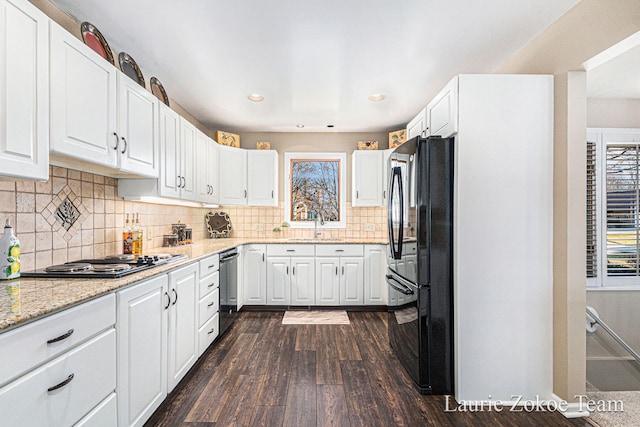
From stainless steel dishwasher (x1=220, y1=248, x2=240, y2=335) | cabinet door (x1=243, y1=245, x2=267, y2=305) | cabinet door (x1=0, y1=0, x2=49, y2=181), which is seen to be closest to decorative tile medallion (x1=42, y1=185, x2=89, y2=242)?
cabinet door (x1=0, y1=0, x2=49, y2=181)

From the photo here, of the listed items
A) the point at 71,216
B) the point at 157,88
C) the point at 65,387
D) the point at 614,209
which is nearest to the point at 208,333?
the point at 71,216

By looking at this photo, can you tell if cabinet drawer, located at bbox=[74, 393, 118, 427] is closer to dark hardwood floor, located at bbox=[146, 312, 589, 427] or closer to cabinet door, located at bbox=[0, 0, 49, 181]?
dark hardwood floor, located at bbox=[146, 312, 589, 427]

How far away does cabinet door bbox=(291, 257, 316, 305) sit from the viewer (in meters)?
4.13

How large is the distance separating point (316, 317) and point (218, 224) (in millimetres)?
1946

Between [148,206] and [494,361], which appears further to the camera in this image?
[148,206]

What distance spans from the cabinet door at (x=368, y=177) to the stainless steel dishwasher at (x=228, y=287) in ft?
6.15

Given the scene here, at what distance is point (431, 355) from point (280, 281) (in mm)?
2317

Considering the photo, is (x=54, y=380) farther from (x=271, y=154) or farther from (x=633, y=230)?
(x=633, y=230)

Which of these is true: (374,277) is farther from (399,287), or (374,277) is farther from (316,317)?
(399,287)

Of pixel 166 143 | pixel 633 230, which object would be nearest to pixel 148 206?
pixel 166 143

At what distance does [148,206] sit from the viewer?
10.2 ft

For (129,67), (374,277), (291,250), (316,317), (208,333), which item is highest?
(129,67)

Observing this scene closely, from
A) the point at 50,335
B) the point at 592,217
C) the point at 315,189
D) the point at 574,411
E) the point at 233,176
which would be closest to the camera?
the point at 50,335

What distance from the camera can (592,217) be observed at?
9.66 ft
